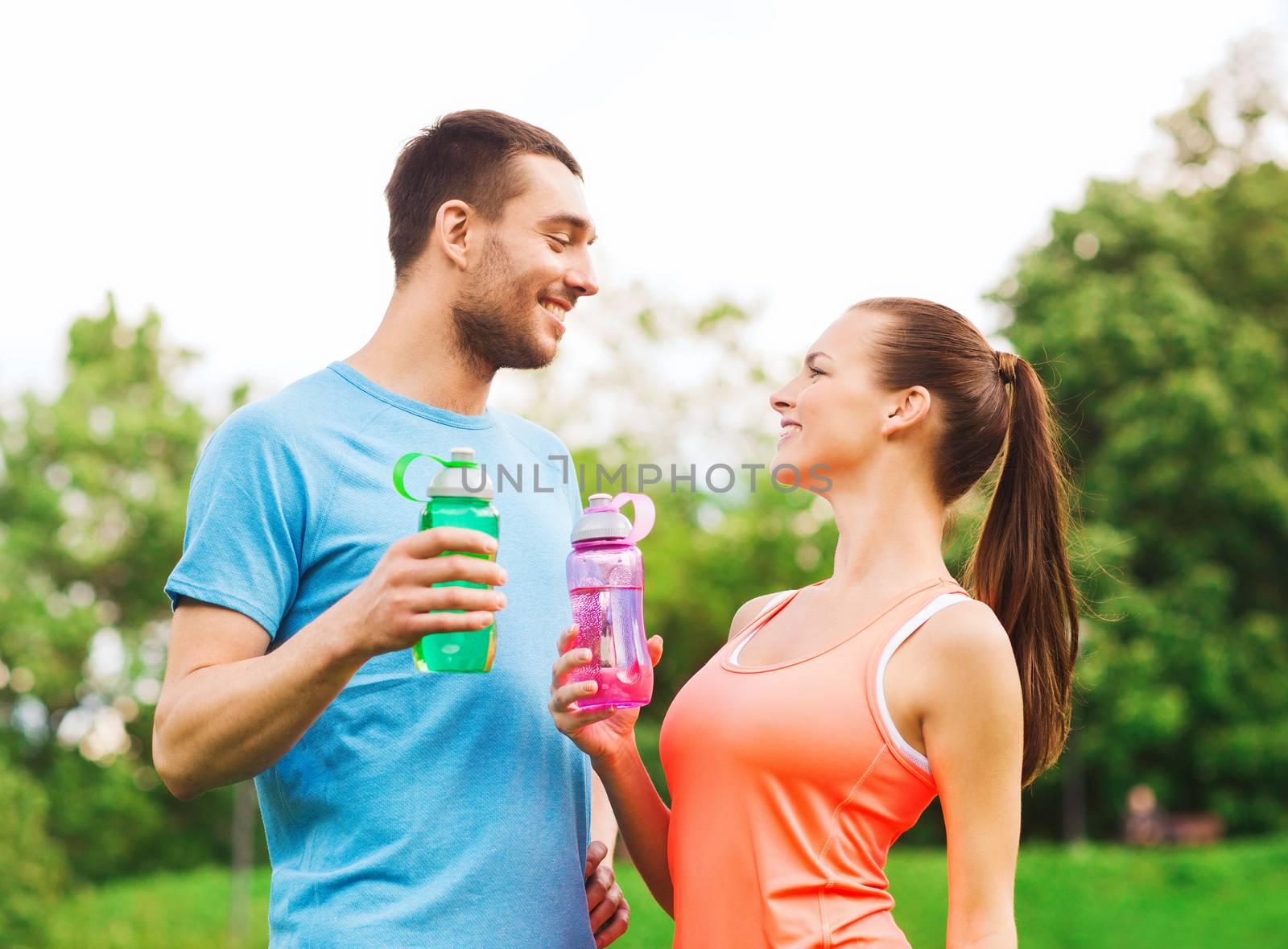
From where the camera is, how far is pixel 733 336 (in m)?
29.0


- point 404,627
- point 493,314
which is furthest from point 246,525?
point 493,314

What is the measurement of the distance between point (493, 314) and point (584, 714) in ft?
3.55

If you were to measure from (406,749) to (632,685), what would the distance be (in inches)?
20.1

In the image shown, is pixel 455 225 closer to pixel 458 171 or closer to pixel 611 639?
pixel 458 171

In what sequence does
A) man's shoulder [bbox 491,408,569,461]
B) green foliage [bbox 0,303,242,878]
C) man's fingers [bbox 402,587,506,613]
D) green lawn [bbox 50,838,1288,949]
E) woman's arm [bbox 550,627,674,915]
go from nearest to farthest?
man's fingers [bbox 402,587,506,613]
woman's arm [bbox 550,627,674,915]
man's shoulder [bbox 491,408,569,461]
green lawn [bbox 50,838,1288,949]
green foliage [bbox 0,303,242,878]

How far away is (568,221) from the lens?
326 cm

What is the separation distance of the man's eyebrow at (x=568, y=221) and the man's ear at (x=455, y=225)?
0.19 metres

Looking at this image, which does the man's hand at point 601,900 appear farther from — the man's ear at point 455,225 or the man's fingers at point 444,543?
the man's ear at point 455,225

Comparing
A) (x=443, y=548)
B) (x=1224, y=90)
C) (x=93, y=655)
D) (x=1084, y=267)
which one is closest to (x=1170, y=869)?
(x=1084, y=267)

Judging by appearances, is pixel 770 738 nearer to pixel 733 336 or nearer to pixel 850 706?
pixel 850 706

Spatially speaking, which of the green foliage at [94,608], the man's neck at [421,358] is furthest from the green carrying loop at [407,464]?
the green foliage at [94,608]

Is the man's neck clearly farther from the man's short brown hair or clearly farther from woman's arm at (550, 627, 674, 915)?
woman's arm at (550, 627, 674, 915)

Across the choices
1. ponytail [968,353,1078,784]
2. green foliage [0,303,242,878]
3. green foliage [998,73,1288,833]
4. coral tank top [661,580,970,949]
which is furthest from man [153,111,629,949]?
green foliage [0,303,242,878]

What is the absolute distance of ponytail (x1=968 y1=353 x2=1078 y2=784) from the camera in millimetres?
3012
